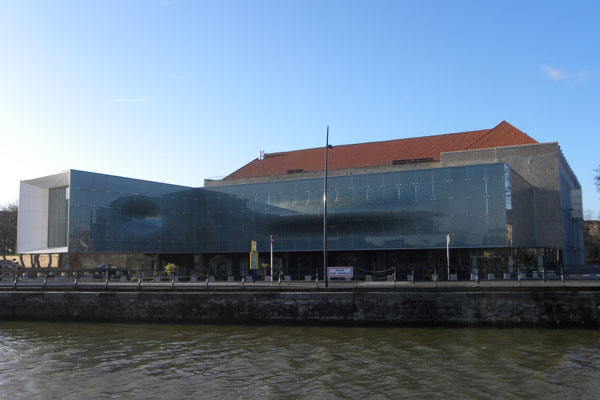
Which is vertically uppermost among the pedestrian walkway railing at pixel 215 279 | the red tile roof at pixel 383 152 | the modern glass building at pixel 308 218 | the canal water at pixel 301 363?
the red tile roof at pixel 383 152

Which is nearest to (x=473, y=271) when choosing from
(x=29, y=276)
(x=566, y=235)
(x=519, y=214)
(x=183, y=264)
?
(x=519, y=214)

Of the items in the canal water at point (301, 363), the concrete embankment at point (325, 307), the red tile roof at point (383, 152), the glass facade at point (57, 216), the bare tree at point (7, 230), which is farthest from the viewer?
the bare tree at point (7, 230)

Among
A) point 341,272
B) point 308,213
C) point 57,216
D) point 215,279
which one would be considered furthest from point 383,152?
point 57,216

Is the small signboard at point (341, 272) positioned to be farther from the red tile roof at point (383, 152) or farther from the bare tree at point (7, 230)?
the bare tree at point (7, 230)

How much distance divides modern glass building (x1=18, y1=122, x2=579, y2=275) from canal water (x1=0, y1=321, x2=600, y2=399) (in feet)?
59.0

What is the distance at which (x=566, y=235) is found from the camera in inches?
1972

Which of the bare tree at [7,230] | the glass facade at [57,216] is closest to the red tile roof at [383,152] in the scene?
the glass facade at [57,216]

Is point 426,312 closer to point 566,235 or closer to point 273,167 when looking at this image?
point 566,235

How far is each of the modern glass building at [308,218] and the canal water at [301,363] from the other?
707 inches

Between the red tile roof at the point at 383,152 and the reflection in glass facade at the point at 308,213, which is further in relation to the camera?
A: the red tile roof at the point at 383,152

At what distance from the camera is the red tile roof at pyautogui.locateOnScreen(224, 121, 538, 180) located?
48969mm

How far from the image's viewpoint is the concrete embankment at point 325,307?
2253cm

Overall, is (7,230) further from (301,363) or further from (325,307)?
(301,363)

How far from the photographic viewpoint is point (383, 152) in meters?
55.1
